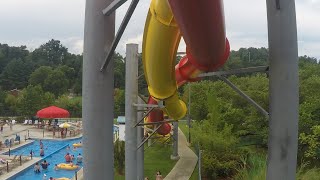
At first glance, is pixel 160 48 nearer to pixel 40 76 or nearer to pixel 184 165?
pixel 184 165

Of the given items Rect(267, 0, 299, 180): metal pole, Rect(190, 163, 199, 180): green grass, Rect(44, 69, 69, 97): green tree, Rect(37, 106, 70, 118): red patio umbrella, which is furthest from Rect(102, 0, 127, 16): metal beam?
Rect(44, 69, 69, 97): green tree

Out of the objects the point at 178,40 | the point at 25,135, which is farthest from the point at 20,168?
the point at 178,40

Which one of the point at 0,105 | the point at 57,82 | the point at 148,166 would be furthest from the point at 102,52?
the point at 57,82

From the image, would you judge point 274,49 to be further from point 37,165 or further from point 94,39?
point 37,165

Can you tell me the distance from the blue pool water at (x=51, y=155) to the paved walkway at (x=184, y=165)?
4943 mm

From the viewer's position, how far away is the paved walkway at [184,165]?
556 inches

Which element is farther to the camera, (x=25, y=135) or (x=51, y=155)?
(x=25, y=135)

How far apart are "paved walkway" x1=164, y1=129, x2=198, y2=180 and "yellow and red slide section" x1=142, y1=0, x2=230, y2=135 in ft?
22.2

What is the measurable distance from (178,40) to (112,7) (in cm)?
183

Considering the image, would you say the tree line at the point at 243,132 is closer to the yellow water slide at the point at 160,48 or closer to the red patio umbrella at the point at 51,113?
the yellow water slide at the point at 160,48

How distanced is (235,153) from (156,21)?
11.0 metres

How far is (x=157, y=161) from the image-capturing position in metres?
17.0

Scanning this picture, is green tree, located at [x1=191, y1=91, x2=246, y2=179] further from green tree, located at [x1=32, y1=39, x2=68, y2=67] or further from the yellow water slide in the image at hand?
green tree, located at [x1=32, y1=39, x2=68, y2=67]

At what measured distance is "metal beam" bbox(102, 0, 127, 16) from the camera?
9.82 ft
